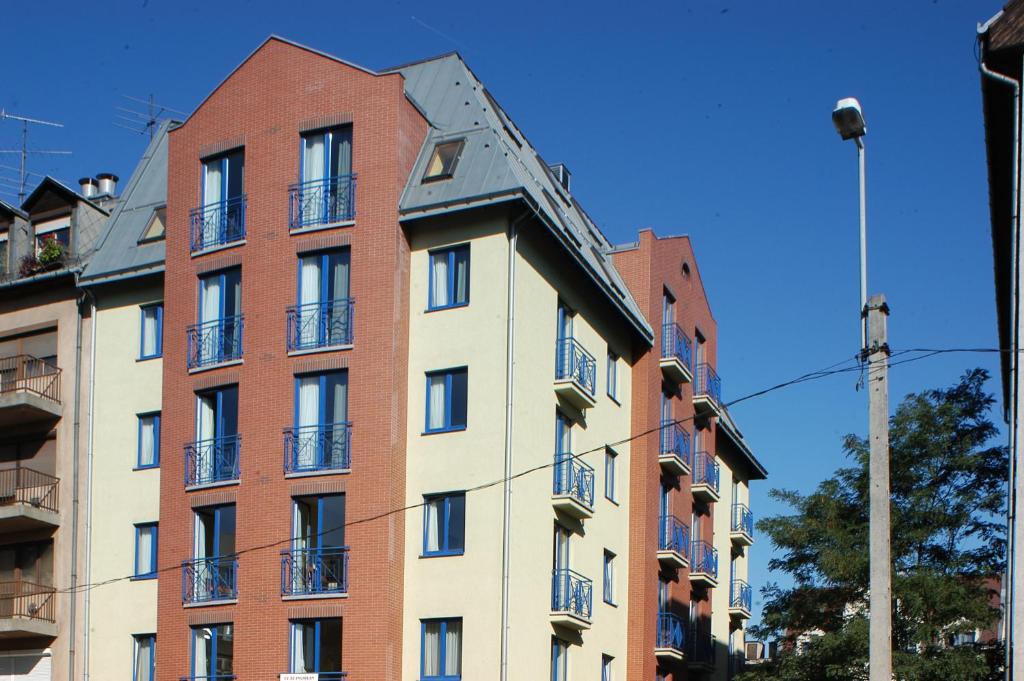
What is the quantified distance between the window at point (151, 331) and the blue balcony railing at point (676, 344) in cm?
1339

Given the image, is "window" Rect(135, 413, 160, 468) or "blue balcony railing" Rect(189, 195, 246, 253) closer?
"blue balcony railing" Rect(189, 195, 246, 253)

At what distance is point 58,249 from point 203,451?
7.98m

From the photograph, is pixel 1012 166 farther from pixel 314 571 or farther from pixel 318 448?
pixel 314 571

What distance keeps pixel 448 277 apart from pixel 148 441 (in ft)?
27.4

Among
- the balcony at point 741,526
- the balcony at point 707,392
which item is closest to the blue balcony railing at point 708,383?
the balcony at point 707,392

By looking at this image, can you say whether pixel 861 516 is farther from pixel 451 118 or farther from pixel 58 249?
pixel 58 249

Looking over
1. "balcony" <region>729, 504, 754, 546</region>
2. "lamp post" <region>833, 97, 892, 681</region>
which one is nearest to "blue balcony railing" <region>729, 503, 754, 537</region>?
"balcony" <region>729, 504, 754, 546</region>

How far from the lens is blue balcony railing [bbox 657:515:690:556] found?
37.9 metres

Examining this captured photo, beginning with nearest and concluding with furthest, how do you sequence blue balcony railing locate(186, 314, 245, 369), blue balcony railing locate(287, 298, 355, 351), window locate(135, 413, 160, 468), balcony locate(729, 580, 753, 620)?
blue balcony railing locate(287, 298, 355, 351) < blue balcony railing locate(186, 314, 245, 369) < window locate(135, 413, 160, 468) < balcony locate(729, 580, 753, 620)

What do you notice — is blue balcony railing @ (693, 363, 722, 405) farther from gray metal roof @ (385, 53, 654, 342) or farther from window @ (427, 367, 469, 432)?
→ window @ (427, 367, 469, 432)

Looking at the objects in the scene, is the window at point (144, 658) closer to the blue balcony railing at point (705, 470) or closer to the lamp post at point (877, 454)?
the blue balcony railing at point (705, 470)

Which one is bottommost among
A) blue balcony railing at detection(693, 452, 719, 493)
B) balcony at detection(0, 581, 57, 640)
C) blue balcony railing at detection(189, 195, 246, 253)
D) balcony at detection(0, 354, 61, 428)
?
balcony at detection(0, 581, 57, 640)

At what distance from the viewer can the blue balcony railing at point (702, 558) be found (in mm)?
41847

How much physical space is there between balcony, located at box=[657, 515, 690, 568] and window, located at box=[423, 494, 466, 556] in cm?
996
